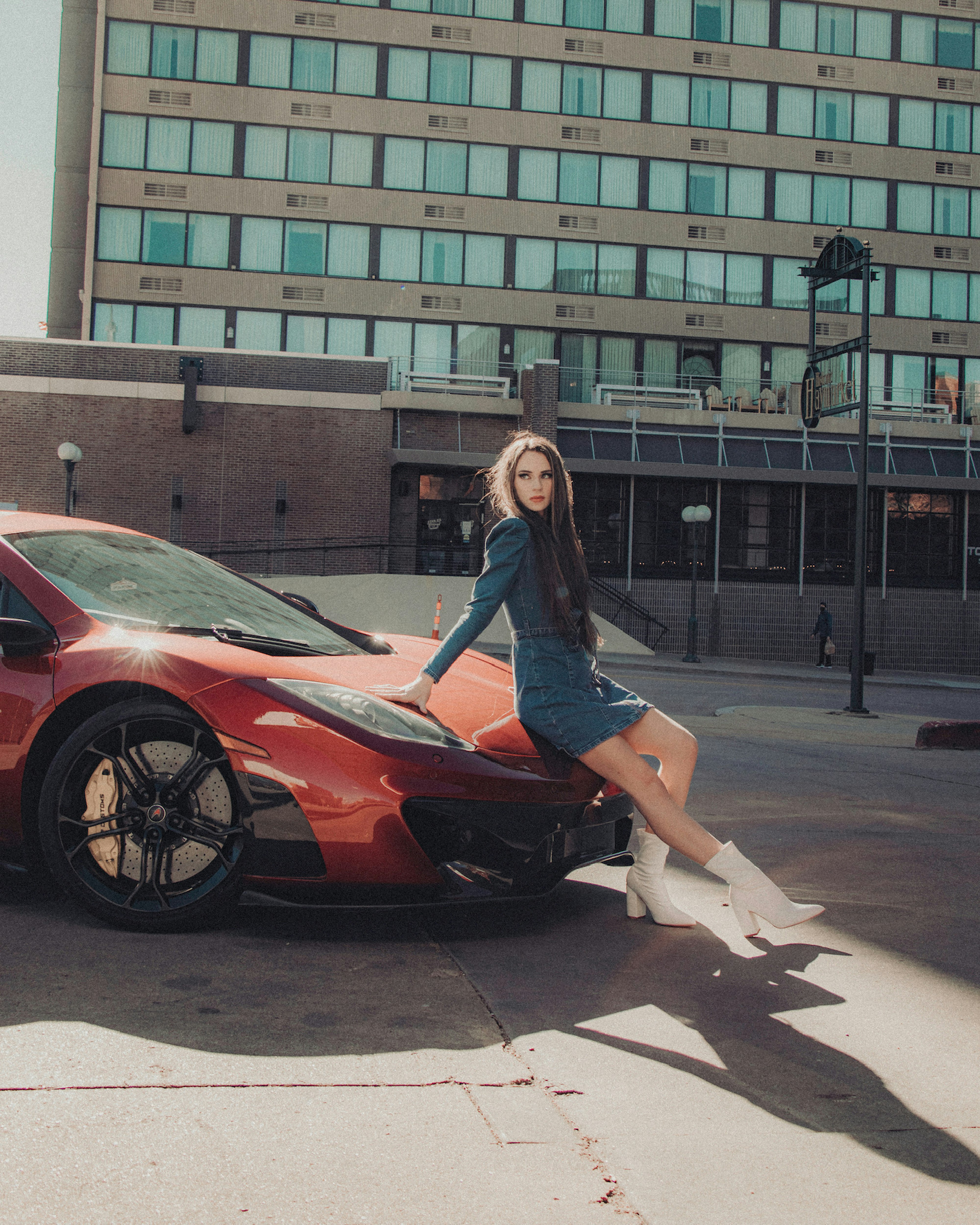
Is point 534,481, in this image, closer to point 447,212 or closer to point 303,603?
→ point 303,603

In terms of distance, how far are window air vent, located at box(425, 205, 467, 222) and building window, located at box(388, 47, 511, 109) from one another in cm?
327

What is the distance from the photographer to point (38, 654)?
387cm

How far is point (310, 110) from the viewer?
35562 millimetres

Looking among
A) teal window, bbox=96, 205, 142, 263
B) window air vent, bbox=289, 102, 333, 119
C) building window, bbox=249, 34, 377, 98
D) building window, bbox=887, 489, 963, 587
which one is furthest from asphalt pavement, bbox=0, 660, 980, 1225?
building window, bbox=249, 34, 377, 98

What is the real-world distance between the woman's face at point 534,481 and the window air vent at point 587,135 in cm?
3594

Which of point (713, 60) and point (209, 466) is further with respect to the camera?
point (713, 60)

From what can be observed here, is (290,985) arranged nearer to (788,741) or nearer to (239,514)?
(788,741)

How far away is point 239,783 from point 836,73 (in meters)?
41.1

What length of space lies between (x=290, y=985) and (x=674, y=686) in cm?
1596

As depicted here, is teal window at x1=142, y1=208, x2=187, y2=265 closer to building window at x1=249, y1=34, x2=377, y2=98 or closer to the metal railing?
building window at x1=249, y1=34, x2=377, y2=98

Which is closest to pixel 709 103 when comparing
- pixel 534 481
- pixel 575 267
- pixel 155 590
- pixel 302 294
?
pixel 575 267

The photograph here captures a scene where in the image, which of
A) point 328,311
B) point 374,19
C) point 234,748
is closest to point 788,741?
point 234,748

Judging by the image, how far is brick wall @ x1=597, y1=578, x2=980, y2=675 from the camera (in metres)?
30.5

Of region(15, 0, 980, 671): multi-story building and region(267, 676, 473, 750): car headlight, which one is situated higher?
region(15, 0, 980, 671): multi-story building
